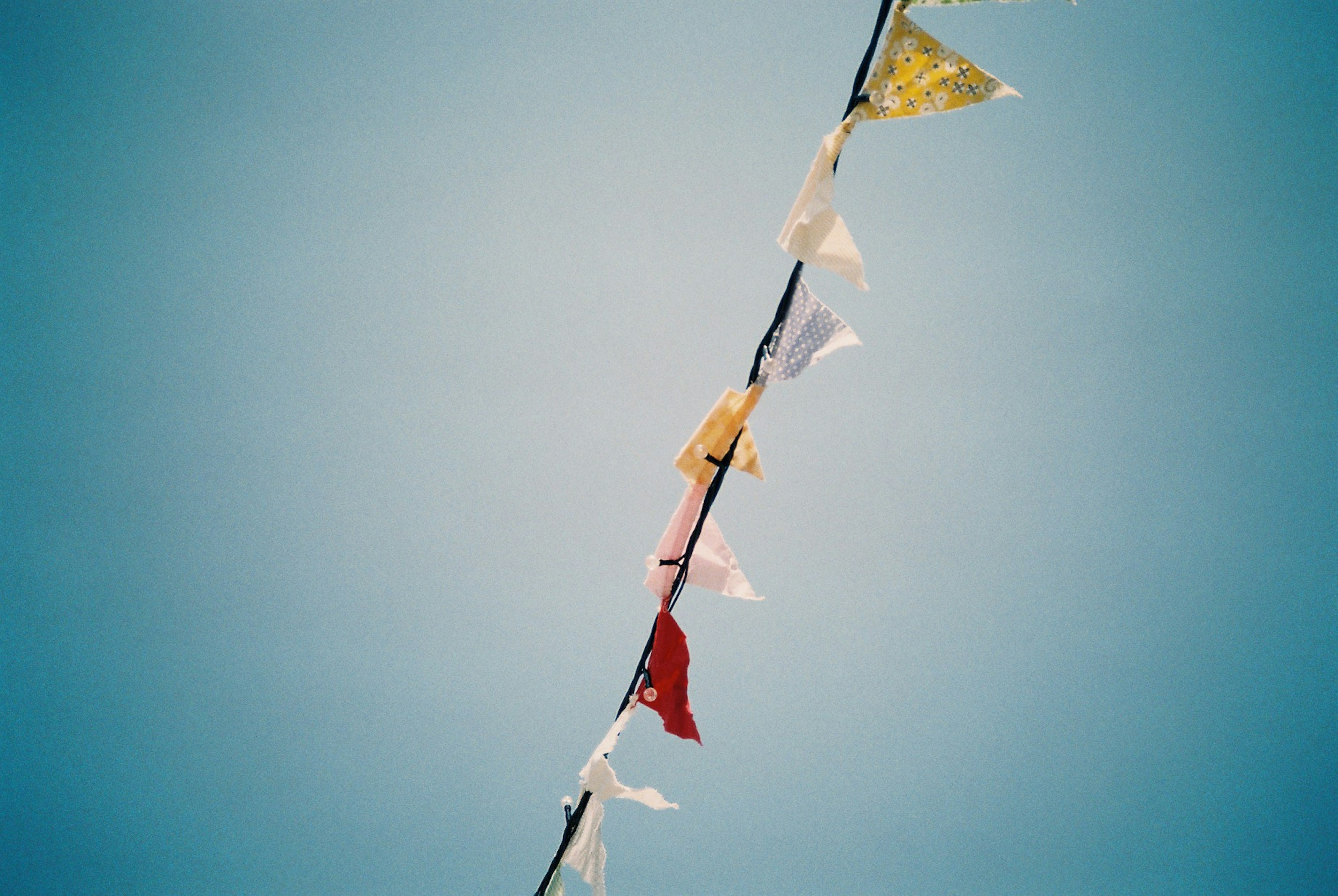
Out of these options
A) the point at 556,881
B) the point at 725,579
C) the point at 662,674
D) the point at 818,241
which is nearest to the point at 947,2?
the point at 818,241

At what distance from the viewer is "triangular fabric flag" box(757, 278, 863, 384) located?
2.17 m

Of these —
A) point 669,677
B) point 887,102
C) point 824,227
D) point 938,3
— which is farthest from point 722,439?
point 938,3

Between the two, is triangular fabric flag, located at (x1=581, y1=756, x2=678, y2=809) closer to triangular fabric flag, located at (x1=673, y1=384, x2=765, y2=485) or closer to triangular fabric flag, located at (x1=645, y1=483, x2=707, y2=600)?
triangular fabric flag, located at (x1=645, y1=483, x2=707, y2=600)

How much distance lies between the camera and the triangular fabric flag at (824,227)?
6.45 ft

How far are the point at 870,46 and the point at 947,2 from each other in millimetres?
297

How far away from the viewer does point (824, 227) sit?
199 centimetres

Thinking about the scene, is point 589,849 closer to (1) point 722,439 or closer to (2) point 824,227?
(1) point 722,439

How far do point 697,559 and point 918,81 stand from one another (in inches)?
66.3

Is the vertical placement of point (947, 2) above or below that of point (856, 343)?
above

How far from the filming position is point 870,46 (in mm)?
1891

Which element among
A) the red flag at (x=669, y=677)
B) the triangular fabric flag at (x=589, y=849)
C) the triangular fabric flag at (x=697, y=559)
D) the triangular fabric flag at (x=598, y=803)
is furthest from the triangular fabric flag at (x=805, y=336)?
the triangular fabric flag at (x=589, y=849)

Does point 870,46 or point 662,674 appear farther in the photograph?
point 662,674

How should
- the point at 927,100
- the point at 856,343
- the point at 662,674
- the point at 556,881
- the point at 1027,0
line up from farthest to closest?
1. the point at 556,881
2. the point at 662,674
3. the point at 856,343
4. the point at 927,100
5. the point at 1027,0

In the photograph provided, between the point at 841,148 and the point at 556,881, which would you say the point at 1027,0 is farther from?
the point at 556,881
